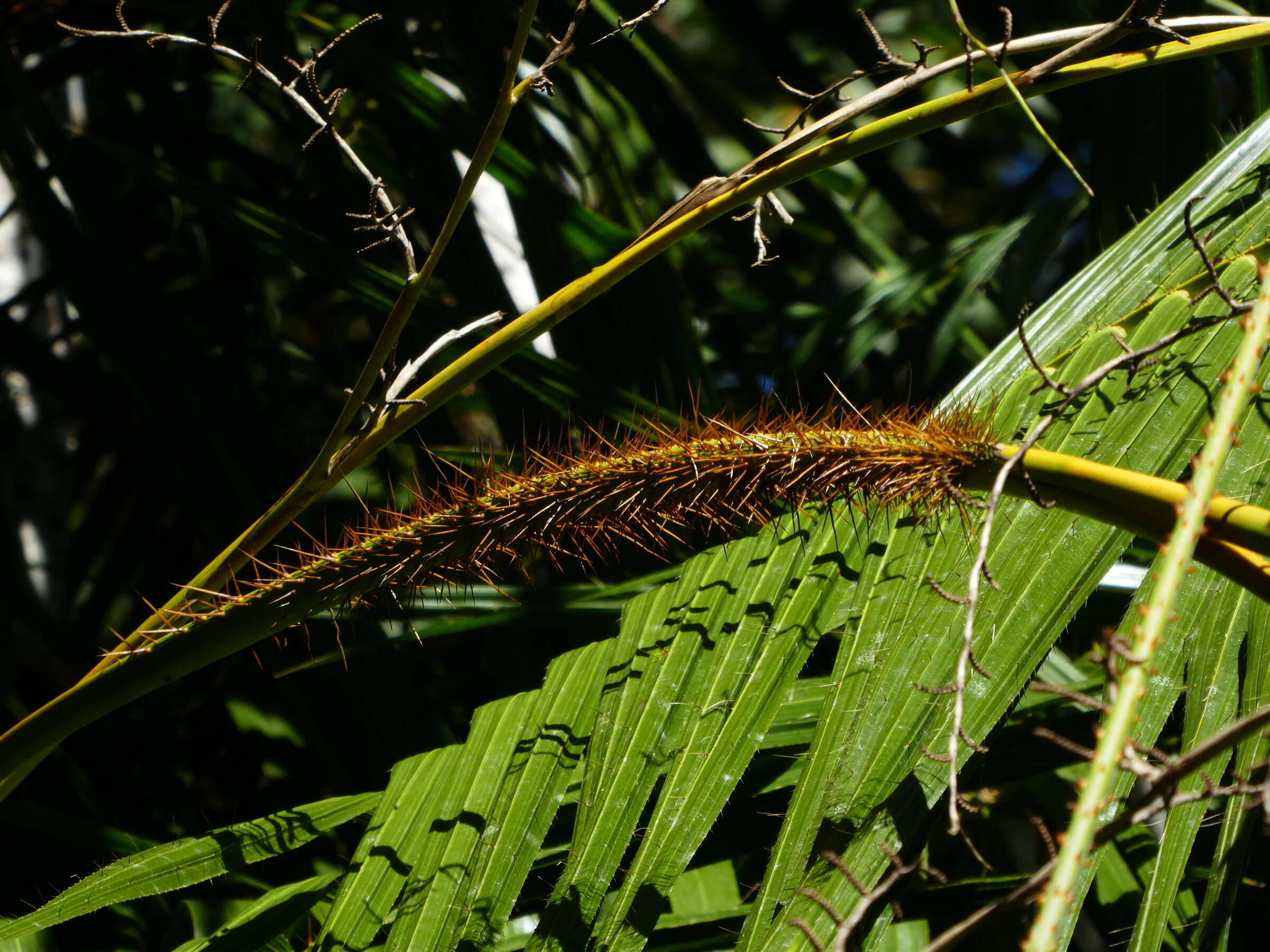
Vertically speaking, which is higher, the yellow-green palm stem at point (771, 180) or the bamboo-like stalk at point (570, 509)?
the yellow-green palm stem at point (771, 180)

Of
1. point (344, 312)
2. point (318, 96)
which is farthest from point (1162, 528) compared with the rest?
point (344, 312)

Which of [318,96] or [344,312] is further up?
[318,96]

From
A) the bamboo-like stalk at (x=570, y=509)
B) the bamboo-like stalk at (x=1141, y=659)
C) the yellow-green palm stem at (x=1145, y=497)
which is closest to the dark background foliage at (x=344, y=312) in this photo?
the bamboo-like stalk at (x=570, y=509)

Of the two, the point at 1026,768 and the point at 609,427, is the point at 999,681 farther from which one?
the point at 609,427

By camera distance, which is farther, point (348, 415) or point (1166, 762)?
point (348, 415)

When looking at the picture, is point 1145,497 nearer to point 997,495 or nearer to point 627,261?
point 997,495

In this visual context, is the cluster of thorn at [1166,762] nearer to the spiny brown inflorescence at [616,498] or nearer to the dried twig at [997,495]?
the dried twig at [997,495]

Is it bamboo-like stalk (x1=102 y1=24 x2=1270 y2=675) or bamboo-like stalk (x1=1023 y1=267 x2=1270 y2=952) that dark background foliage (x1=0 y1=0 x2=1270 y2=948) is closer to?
bamboo-like stalk (x1=102 y1=24 x2=1270 y2=675)
